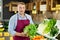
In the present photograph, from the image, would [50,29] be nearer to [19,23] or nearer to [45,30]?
[45,30]

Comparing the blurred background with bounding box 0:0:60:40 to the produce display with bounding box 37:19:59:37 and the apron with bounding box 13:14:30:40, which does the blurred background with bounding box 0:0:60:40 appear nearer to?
the apron with bounding box 13:14:30:40

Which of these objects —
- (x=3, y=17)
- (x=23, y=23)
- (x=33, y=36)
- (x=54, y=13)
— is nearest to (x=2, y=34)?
(x=3, y=17)

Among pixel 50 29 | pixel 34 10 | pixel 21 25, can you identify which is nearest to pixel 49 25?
pixel 50 29

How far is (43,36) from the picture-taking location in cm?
165

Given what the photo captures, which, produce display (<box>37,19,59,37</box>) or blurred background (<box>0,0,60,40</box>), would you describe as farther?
blurred background (<box>0,0,60,40</box>)

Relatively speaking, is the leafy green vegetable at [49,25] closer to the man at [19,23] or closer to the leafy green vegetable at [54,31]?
the leafy green vegetable at [54,31]

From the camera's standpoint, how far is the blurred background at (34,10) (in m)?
3.05

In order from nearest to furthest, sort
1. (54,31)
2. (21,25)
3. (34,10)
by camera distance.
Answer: (54,31) → (21,25) → (34,10)

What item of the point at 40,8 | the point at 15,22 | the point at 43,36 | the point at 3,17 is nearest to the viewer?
the point at 43,36

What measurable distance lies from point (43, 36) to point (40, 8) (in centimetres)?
195

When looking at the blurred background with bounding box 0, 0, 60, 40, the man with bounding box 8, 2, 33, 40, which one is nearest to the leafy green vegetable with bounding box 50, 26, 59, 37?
the man with bounding box 8, 2, 33, 40

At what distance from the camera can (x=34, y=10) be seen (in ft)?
13.3

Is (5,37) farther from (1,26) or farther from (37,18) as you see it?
(37,18)

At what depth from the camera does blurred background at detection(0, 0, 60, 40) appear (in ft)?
10.0
